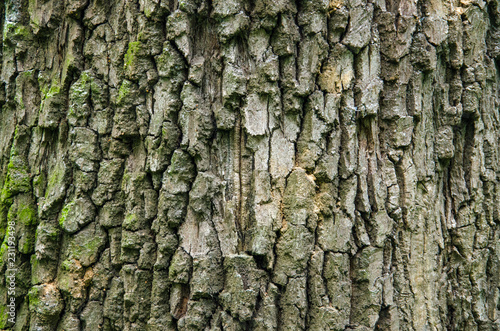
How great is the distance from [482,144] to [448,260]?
0.60 m

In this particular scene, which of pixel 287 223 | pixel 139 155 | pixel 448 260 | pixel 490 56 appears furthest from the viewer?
pixel 490 56

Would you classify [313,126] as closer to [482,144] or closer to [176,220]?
[176,220]

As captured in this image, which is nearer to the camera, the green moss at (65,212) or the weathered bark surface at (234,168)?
the weathered bark surface at (234,168)

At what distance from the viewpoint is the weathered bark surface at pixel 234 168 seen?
1.48m

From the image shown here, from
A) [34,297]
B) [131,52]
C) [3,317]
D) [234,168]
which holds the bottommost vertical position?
[3,317]

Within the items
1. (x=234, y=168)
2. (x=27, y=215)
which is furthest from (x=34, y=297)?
(x=234, y=168)

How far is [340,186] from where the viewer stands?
1518 mm

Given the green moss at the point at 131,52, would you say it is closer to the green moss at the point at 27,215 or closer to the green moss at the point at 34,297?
the green moss at the point at 27,215

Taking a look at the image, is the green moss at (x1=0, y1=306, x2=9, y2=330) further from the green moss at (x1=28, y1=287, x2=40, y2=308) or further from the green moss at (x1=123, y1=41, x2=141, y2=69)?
the green moss at (x1=123, y1=41, x2=141, y2=69)

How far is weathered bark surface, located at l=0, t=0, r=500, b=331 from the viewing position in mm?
1476

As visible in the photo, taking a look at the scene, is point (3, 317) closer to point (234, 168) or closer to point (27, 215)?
point (27, 215)

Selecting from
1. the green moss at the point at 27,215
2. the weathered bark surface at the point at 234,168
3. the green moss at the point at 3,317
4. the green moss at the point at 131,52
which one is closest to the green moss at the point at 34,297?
the weathered bark surface at the point at 234,168

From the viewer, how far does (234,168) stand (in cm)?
150

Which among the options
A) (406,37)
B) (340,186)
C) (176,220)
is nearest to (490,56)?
(406,37)
